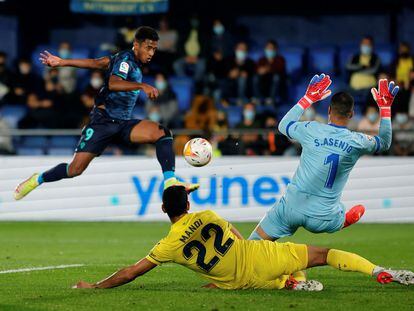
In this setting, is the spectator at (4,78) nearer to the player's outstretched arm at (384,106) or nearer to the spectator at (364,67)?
the spectator at (364,67)

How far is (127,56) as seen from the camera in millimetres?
11445

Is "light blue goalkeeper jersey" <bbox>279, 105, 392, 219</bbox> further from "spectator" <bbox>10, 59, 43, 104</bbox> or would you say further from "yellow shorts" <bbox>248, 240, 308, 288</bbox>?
"spectator" <bbox>10, 59, 43, 104</bbox>

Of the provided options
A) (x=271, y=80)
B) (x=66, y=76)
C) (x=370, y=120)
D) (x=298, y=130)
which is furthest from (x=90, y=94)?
(x=298, y=130)

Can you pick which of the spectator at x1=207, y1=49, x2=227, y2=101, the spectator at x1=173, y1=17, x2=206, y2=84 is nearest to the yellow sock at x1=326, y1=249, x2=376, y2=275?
the spectator at x1=207, y1=49, x2=227, y2=101

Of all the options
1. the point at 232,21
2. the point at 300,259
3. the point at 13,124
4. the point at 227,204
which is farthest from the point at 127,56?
the point at 232,21

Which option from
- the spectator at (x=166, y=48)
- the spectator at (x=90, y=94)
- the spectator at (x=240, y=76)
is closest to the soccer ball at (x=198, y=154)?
the spectator at (x=90, y=94)

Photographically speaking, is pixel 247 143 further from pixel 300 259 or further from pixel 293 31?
pixel 300 259

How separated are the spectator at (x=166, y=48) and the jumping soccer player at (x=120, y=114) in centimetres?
1035

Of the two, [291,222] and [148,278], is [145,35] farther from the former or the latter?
Answer: [291,222]

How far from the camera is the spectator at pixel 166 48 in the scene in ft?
72.8

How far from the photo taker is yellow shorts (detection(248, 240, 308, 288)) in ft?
30.3

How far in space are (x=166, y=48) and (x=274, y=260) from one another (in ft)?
44.3

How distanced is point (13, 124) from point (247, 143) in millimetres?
5421

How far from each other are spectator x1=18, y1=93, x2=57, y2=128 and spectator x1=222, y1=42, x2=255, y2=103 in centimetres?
351
